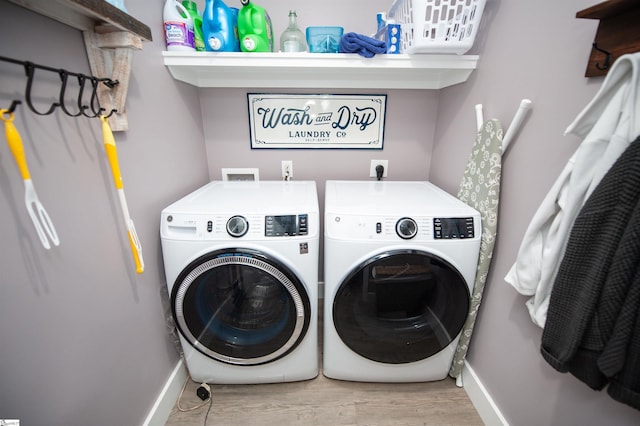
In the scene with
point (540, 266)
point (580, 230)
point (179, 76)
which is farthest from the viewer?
point (179, 76)

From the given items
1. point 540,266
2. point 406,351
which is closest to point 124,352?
point 406,351

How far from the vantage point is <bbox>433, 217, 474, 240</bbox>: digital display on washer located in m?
1.00

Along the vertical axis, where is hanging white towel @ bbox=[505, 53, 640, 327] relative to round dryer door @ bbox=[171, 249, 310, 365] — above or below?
above

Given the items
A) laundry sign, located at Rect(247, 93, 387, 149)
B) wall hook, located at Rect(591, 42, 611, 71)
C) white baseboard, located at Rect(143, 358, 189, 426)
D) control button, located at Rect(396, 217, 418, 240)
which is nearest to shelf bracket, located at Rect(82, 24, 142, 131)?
laundry sign, located at Rect(247, 93, 387, 149)

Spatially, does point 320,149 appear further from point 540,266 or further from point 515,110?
point 540,266

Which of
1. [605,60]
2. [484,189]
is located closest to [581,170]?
[605,60]

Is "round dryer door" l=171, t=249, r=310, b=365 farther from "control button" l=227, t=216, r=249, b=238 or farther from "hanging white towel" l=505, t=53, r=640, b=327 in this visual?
"hanging white towel" l=505, t=53, r=640, b=327

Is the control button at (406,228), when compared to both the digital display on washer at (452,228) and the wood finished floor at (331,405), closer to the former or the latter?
the digital display on washer at (452,228)

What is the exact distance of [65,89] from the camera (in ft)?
2.21

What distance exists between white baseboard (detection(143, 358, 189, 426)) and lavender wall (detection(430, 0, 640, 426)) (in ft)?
4.88

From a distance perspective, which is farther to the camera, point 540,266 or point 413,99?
point 413,99

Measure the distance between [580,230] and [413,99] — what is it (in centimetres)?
122

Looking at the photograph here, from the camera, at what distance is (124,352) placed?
0.92m

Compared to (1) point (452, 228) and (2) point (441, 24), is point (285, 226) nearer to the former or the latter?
(1) point (452, 228)
